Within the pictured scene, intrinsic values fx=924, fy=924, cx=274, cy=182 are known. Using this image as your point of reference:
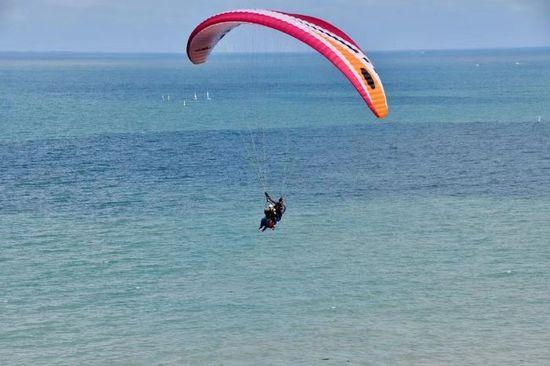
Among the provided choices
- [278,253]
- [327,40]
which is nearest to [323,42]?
[327,40]

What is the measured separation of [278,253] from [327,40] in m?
19.9

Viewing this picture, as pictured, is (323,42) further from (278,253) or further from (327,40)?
(278,253)

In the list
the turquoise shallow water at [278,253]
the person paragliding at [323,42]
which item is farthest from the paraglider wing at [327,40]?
the turquoise shallow water at [278,253]

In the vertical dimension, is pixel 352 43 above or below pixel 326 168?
above

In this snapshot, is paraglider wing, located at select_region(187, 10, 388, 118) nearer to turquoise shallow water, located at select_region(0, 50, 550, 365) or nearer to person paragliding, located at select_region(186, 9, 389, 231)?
person paragliding, located at select_region(186, 9, 389, 231)

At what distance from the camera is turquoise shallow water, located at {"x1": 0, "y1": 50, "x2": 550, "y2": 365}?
121 feet

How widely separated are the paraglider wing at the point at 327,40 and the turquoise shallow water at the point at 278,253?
35.1 feet

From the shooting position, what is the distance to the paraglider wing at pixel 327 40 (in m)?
30.5

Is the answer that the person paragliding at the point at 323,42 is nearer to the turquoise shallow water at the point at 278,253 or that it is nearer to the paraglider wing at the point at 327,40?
the paraglider wing at the point at 327,40

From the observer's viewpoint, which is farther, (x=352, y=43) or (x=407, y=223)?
(x=407, y=223)

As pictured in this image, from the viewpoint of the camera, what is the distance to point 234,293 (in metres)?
42.7

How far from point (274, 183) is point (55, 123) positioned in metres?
51.2

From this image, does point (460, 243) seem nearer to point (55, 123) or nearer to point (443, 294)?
point (443, 294)

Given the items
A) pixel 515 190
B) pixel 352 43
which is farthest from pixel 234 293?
pixel 515 190
